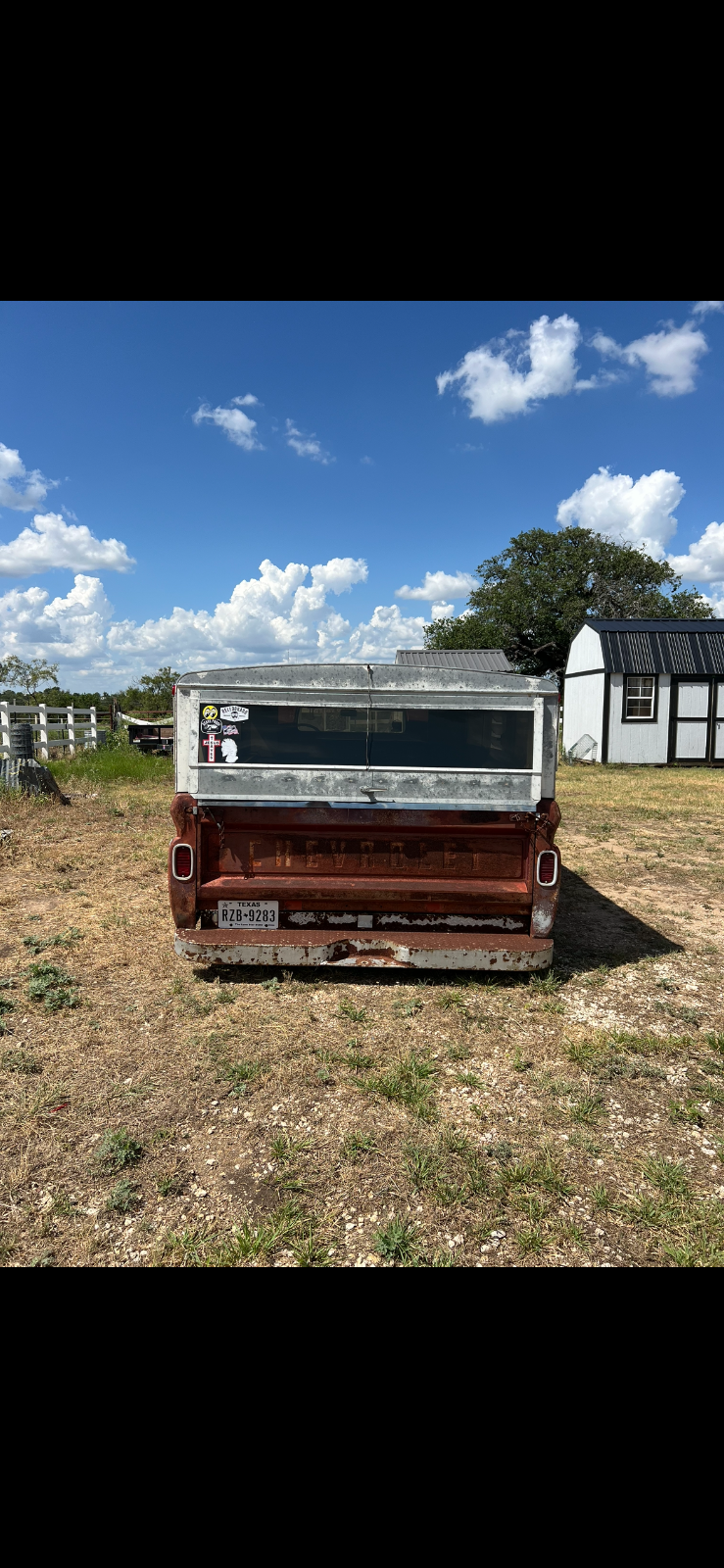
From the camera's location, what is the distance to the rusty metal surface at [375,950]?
3891 millimetres

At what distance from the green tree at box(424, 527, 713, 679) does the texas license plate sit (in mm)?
37847

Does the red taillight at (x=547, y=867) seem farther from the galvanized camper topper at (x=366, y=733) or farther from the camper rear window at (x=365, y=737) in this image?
the camper rear window at (x=365, y=737)

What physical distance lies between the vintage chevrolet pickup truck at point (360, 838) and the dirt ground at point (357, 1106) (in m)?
0.44

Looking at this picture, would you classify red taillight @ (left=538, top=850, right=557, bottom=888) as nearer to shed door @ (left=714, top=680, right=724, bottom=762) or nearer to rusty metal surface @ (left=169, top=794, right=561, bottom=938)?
rusty metal surface @ (left=169, top=794, right=561, bottom=938)

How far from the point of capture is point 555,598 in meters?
43.8

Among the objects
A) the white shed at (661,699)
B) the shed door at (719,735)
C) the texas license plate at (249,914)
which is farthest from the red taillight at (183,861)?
the shed door at (719,735)

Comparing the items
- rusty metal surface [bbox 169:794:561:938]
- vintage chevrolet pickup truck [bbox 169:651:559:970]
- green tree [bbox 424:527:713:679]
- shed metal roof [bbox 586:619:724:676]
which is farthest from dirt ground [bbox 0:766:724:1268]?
green tree [bbox 424:527:713:679]

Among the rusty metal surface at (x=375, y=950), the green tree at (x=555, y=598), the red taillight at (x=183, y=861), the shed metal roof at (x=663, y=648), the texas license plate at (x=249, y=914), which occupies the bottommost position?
the rusty metal surface at (x=375, y=950)

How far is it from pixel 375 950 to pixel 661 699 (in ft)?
65.2

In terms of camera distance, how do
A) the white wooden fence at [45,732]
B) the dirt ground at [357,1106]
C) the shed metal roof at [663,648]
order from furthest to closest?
the shed metal roof at [663,648], the white wooden fence at [45,732], the dirt ground at [357,1106]

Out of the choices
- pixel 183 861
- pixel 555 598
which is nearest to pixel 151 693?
pixel 555 598

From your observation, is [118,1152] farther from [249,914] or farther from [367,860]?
[367,860]

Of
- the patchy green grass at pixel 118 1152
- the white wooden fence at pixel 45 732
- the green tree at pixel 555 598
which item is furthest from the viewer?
the green tree at pixel 555 598
